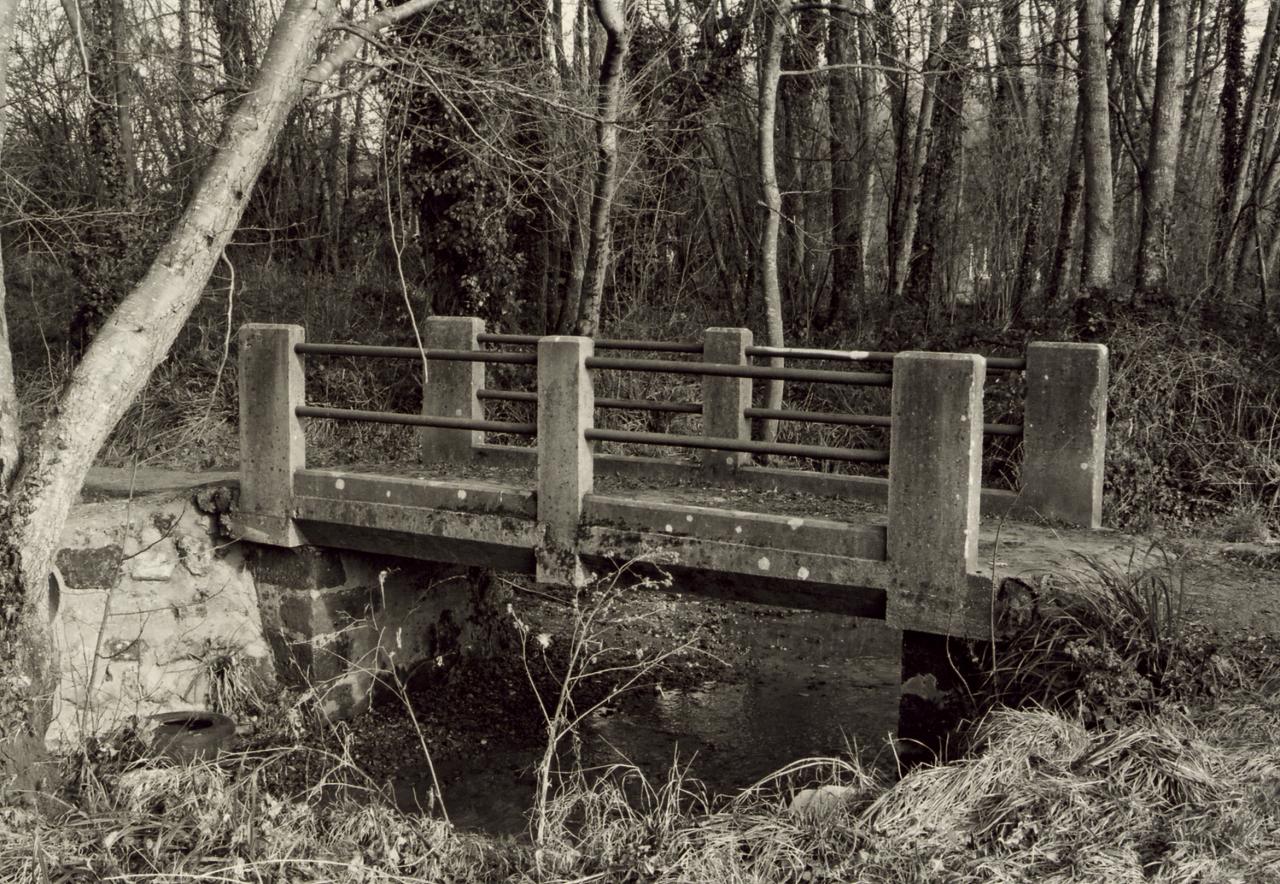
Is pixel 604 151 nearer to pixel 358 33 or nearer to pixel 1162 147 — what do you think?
pixel 358 33

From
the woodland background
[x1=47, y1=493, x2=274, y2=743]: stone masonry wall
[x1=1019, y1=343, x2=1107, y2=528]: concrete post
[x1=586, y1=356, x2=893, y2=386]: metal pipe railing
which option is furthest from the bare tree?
[x1=47, y1=493, x2=274, y2=743]: stone masonry wall

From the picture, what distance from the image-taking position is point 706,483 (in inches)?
332

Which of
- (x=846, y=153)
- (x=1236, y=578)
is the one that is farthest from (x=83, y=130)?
(x=1236, y=578)

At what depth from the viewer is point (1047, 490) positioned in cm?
734

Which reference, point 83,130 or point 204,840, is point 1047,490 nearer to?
point 204,840

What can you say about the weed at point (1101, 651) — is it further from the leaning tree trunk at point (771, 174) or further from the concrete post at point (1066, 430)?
the leaning tree trunk at point (771, 174)

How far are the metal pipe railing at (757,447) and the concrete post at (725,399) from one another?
148 cm

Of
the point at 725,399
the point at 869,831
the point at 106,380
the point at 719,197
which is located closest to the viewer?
the point at 869,831

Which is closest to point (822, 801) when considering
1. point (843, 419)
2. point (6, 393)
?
point (843, 419)

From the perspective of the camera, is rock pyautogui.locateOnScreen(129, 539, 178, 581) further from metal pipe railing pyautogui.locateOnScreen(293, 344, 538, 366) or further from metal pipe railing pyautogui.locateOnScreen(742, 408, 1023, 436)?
metal pipe railing pyautogui.locateOnScreen(742, 408, 1023, 436)

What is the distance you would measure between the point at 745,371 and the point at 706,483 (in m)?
1.85

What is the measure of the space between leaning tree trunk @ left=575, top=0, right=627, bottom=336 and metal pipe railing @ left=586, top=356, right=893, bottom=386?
269 cm

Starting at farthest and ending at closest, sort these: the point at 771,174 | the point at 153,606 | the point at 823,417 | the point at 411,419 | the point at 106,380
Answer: the point at 771,174 < the point at 153,606 < the point at 411,419 < the point at 823,417 < the point at 106,380

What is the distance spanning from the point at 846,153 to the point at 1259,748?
11809mm
